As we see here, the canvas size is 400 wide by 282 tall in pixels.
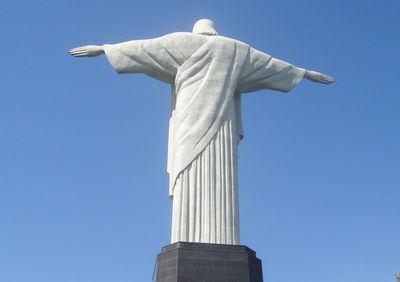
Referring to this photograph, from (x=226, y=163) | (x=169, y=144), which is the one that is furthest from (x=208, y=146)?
(x=169, y=144)

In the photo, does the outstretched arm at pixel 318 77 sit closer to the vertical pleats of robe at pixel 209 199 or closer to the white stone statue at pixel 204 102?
the white stone statue at pixel 204 102

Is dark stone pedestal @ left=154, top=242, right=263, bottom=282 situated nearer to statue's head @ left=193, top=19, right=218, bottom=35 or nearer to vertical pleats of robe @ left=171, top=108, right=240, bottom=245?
vertical pleats of robe @ left=171, top=108, right=240, bottom=245

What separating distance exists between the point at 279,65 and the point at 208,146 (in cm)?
338

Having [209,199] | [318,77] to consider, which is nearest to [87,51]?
[209,199]

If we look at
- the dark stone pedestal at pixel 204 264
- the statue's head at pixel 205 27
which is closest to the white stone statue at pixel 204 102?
the statue's head at pixel 205 27

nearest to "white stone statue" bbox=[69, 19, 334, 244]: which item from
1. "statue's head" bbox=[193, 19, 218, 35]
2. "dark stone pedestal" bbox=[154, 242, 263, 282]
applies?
"statue's head" bbox=[193, 19, 218, 35]

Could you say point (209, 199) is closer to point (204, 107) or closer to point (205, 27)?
point (204, 107)

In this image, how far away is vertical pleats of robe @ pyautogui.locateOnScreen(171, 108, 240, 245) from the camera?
9.92 m

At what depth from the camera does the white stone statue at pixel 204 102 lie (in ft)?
33.2

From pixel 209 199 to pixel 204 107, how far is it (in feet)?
7.26

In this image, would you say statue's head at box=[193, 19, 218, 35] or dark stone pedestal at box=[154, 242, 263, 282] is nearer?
dark stone pedestal at box=[154, 242, 263, 282]

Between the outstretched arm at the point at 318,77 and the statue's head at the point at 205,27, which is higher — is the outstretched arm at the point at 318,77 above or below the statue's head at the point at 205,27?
below

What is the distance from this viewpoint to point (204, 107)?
10984 mm

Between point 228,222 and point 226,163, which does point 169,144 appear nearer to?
point 226,163
